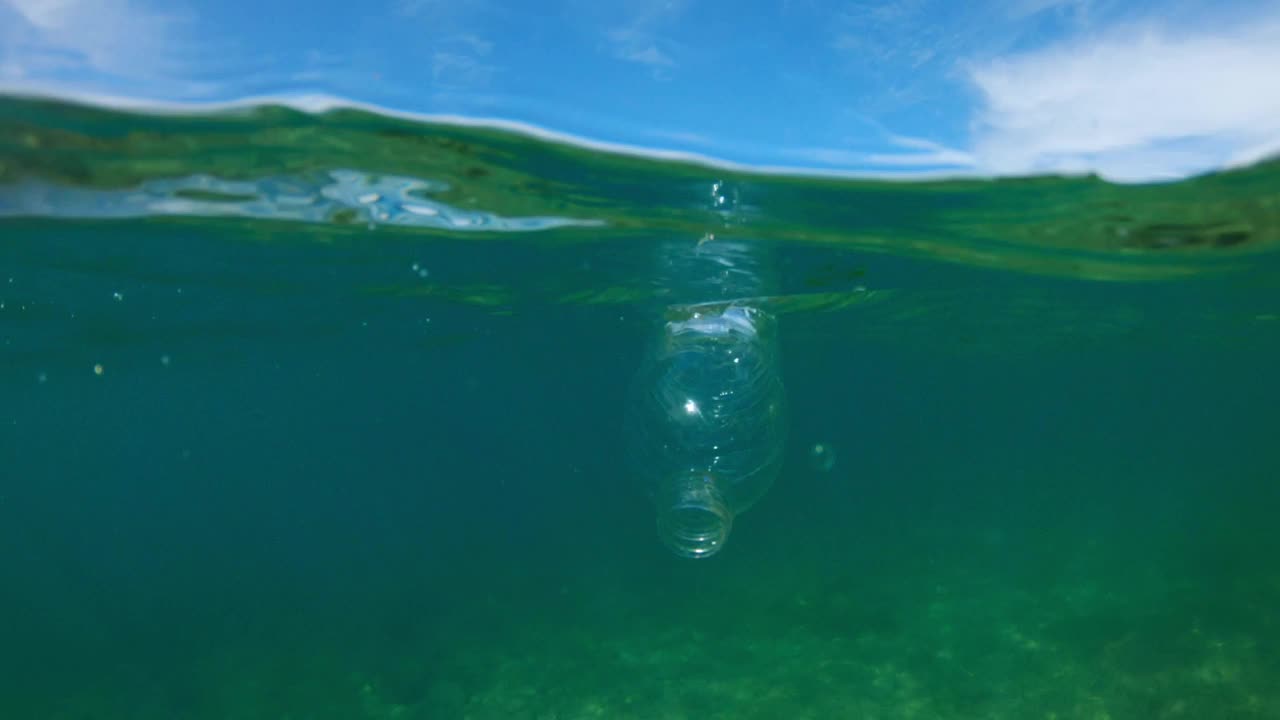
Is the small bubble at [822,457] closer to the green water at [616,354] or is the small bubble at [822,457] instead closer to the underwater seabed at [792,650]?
the green water at [616,354]

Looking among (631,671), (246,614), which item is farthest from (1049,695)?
(246,614)

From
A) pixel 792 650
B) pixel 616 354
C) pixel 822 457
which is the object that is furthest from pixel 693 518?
pixel 822 457

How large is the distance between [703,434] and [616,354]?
24.6 m

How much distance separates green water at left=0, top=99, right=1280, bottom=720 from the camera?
1065 cm

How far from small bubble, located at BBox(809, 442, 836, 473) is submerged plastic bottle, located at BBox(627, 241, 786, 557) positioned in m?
74.3

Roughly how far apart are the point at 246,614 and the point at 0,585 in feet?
215

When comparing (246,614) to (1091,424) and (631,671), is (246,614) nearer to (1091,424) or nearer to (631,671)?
(631,671)

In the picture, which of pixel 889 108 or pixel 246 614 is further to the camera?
pixel 246 614

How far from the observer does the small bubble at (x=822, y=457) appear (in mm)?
85250

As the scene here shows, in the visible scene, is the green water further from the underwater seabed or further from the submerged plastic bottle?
the submerged plastic bottle

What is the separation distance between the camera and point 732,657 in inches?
704

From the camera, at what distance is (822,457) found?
84562 mm

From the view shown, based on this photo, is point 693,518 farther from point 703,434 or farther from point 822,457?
point 822,457

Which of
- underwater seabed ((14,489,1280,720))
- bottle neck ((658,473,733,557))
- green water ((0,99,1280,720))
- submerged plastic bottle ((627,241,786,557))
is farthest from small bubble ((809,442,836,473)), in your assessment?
bottle neck ((658,473,733,557))
